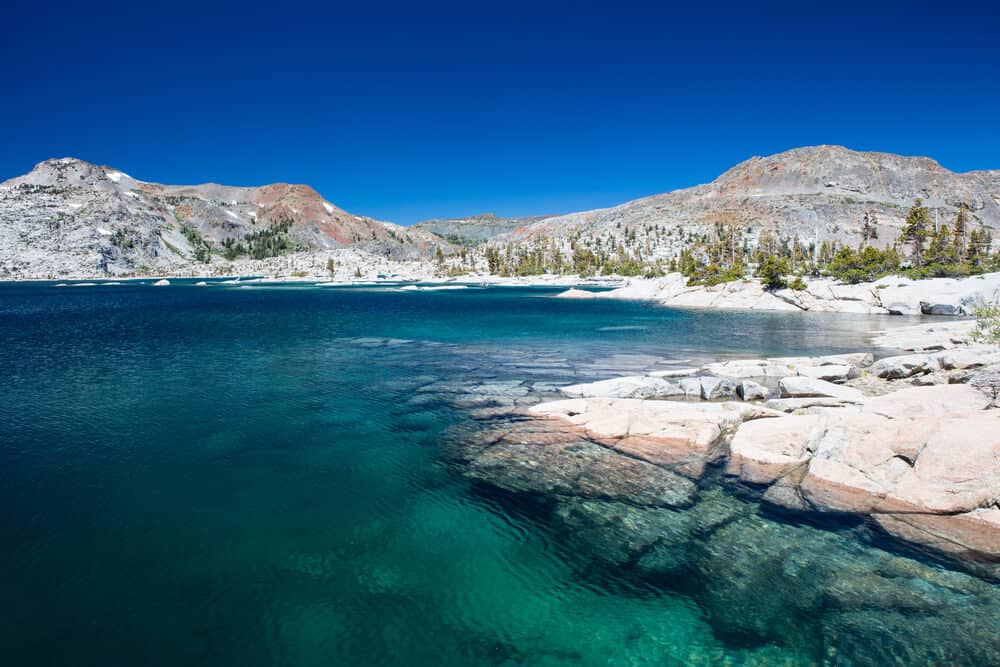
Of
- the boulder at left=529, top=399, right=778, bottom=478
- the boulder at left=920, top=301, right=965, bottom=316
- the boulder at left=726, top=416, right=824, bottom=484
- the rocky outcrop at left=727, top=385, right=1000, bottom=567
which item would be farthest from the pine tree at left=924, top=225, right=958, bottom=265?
the boulder at left=726, top=416, right=824, bottom=484

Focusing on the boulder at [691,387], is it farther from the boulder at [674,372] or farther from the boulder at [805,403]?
the boulder at [805,403]

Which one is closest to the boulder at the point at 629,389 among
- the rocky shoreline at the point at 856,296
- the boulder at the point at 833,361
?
the boulder at the point at 833,361

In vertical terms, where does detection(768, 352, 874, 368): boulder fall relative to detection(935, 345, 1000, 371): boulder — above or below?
below

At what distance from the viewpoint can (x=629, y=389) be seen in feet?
79.6

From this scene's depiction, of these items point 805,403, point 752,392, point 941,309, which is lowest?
point 752,392

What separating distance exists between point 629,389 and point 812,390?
7864 mm

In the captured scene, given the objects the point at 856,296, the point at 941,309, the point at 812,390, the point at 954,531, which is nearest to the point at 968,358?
the point at 812,390

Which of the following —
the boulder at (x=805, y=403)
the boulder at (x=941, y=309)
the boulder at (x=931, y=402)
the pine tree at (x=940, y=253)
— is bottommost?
the boulder at (x=805, y=403)

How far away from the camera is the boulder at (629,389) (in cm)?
2402

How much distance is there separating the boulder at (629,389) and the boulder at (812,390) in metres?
4.57

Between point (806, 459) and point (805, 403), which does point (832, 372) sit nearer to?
point (805, 403)

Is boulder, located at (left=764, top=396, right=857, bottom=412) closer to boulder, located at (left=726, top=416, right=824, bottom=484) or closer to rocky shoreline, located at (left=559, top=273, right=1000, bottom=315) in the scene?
boulder, located at (left=726, top=416, right=824, bottom=484)

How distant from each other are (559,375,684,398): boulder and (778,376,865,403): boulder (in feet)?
15.0

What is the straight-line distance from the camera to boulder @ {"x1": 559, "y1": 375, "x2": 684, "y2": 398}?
78.8ft
